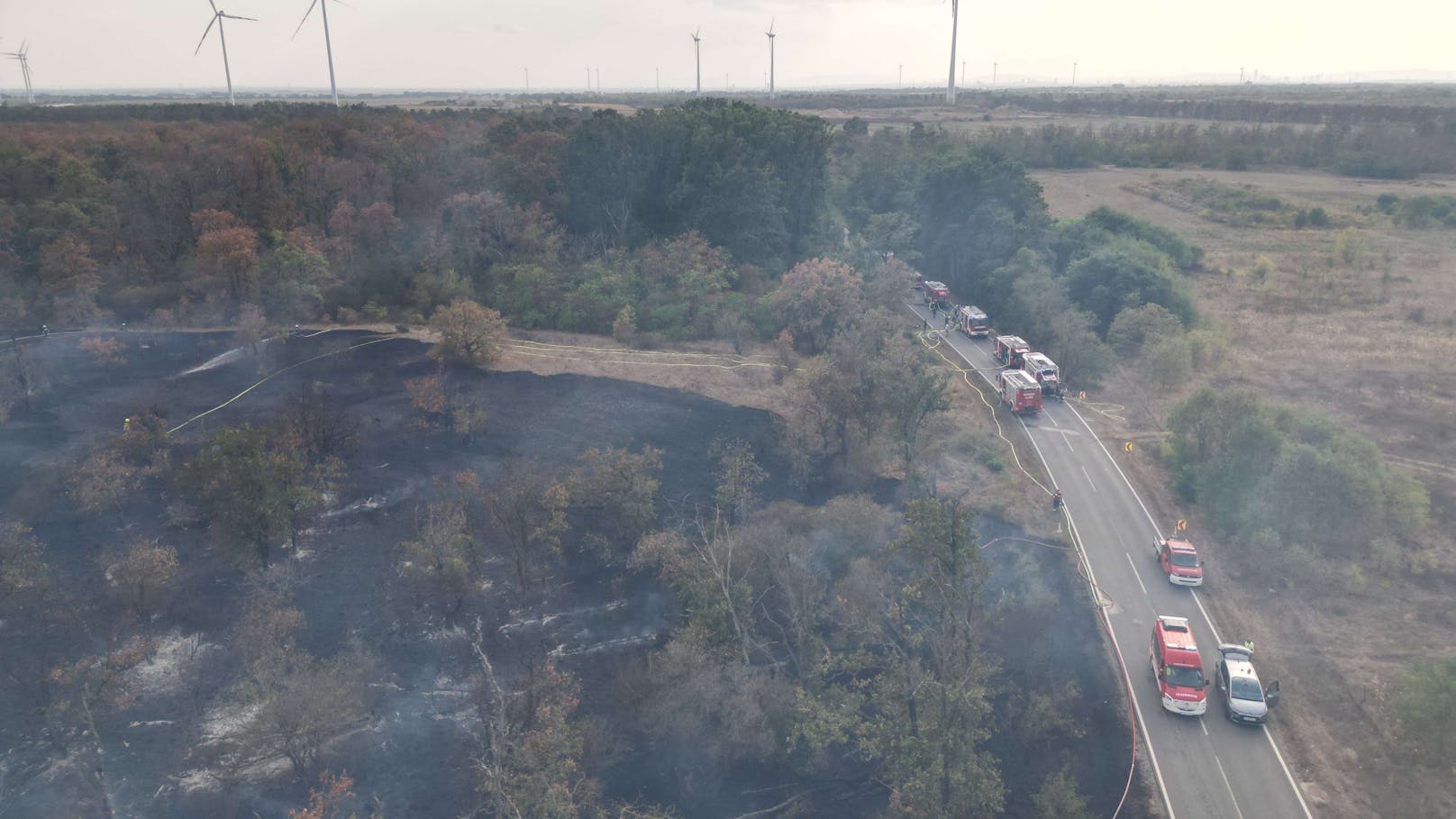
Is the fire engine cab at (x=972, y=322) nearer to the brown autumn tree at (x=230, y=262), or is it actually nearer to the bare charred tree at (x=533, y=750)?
the bare charred tree at (x=533, y=750)

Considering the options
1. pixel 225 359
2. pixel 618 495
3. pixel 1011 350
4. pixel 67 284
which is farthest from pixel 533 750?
pixel 67 284

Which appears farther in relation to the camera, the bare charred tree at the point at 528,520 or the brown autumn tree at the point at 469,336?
the brown autumn tree at the point at 469,336

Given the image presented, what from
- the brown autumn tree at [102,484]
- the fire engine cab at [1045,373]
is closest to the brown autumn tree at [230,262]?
the brown autumn tree at [102,484]

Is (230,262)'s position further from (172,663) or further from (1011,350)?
(1011,350)

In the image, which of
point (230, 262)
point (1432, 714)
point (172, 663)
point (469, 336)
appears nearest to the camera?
point (1432, 714)

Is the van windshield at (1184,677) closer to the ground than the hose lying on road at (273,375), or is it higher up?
closer to the ground
